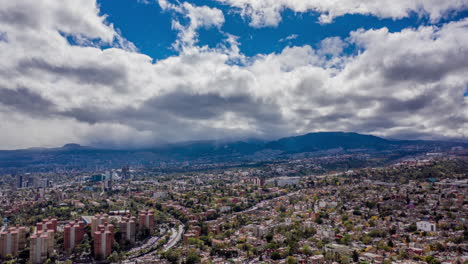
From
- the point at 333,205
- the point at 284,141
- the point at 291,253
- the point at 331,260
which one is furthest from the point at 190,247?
the point at 284,141

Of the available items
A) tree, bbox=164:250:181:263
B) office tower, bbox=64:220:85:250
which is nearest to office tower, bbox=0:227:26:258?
office tower, bbox=64:220:85:250

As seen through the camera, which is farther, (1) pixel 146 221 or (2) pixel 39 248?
(1) pixel 146 221

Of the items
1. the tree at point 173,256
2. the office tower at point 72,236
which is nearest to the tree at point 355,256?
the tree at point 173,256

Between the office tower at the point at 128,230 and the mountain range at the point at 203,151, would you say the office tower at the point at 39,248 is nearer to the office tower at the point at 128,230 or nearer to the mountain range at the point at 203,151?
the office tower at the point at 128,230

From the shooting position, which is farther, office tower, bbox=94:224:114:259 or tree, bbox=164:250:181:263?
office tower, bbox=94:224:114:259

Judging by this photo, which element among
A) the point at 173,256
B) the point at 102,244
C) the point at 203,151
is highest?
the point at 203,151

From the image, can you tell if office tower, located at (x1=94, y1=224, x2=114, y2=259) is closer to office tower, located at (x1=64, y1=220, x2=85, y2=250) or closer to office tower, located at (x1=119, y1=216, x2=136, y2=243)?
office tower, located at (x1=64, y1=220, x2=85, y2=250)

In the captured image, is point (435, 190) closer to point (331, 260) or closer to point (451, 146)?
point (331, 260)

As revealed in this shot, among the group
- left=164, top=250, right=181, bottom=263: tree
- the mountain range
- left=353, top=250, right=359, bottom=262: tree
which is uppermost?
the mountain range

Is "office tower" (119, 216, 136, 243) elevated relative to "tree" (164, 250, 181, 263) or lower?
elevated

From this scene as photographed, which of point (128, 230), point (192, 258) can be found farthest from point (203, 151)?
point (192, 258)

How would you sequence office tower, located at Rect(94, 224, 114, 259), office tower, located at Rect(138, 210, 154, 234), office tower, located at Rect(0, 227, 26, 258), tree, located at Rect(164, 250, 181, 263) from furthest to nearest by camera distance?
office tower, located at Rect(138, 210, 154, 234)
office tower, located at Rect(94, 224, 114, 259)
office tower, located at Rect(0, 227, 26, 258)
tree, located at Rect(164, 250, 181, 263)

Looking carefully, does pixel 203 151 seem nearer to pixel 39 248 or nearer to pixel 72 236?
pixel 72 236
